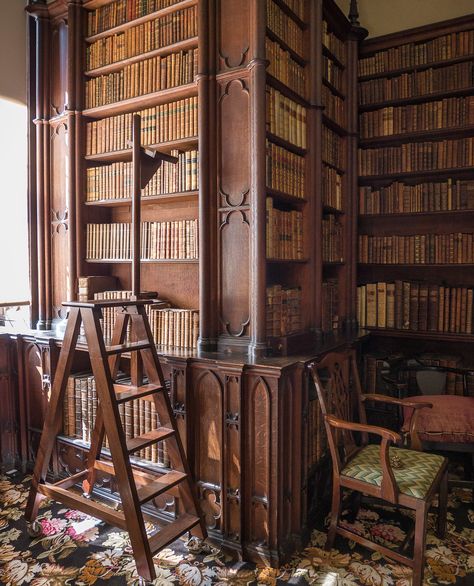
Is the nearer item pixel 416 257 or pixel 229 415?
pixel 229 415

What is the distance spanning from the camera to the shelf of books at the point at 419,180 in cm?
324

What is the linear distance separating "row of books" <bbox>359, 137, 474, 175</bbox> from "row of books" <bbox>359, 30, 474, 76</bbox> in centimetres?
56

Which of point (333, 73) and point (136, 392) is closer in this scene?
point (136, 392)

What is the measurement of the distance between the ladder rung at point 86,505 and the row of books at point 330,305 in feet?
5.10

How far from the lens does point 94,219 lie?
328 cm

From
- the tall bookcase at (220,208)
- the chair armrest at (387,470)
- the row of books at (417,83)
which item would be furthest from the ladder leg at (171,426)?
the row of books at (417,83)

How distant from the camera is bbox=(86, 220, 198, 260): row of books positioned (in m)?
2.77

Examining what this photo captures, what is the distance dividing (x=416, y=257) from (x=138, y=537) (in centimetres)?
252

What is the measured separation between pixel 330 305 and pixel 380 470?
4.09ft

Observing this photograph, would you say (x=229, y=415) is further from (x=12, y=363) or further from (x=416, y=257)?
(x=416, y=257)

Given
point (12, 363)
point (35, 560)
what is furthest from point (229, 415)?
point (12, 363)

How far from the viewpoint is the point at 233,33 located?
2.44m

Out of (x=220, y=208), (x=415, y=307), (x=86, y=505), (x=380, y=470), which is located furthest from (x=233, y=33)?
(x=86, y=505)

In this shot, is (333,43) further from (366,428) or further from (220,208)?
(366,428)
